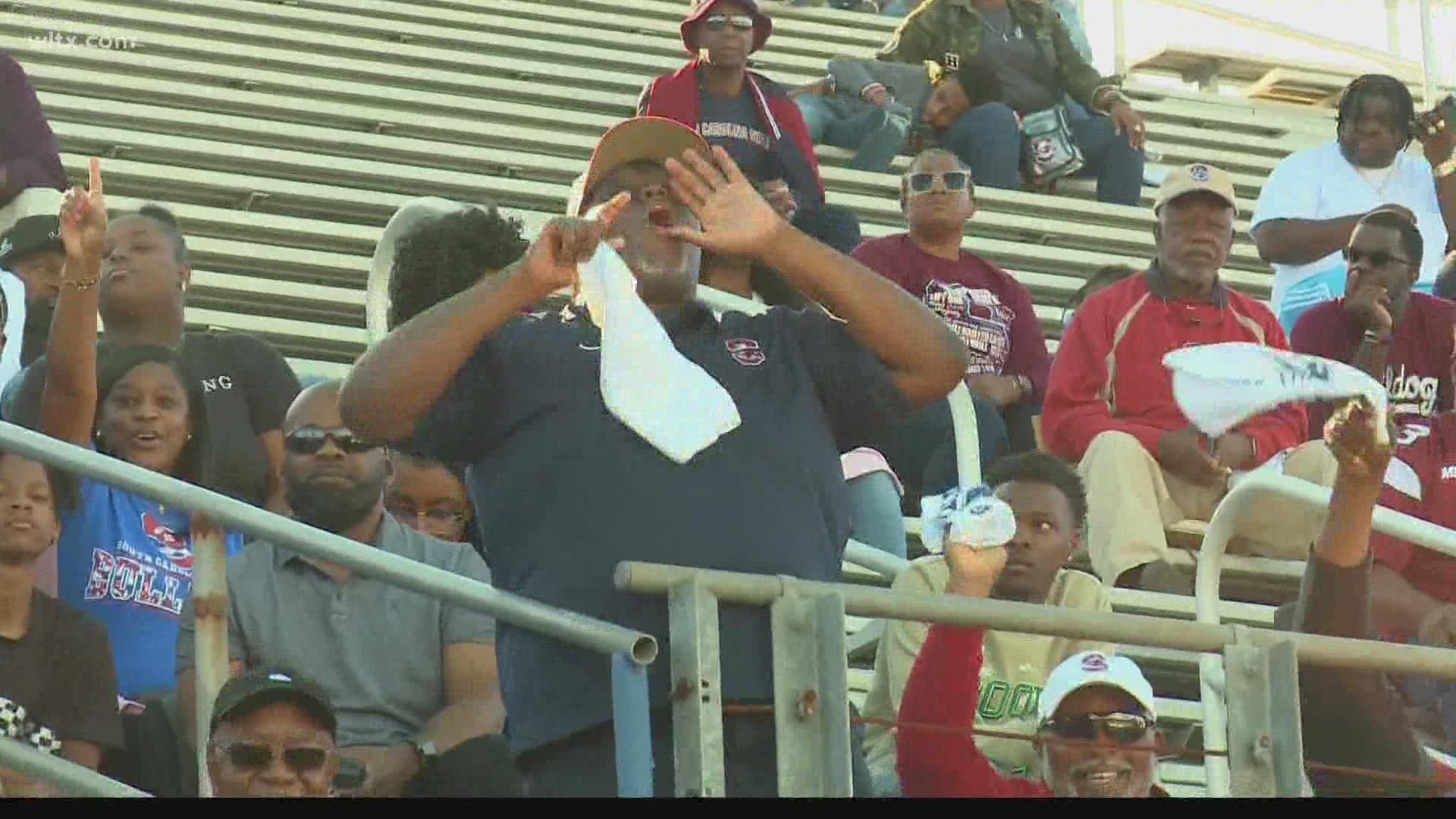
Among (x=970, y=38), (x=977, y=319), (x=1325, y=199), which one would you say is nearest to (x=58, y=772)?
(x=977, y=319)

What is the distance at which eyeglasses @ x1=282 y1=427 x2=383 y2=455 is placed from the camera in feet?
19.9

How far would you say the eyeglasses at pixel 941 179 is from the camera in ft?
28.1

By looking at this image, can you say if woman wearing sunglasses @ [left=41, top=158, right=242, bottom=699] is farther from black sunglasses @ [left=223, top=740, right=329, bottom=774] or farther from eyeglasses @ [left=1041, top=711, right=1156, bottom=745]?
eyeglasses @ [left=1041, top=711, right=1156, bottom=745]

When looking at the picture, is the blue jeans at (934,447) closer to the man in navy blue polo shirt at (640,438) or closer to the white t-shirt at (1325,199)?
the white t-shirt at (1325,199)

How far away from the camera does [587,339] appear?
465cm

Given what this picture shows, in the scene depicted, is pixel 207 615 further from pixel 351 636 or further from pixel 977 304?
pixel 977 304

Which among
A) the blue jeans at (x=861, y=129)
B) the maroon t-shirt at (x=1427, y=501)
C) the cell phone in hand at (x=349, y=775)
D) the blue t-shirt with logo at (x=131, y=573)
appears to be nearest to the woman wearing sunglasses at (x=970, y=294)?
the maroon t-shirt at (x=1427, y=501)

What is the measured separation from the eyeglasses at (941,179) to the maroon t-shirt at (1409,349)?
963 mm

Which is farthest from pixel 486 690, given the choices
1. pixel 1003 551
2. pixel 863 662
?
Answer: pixel 863 662

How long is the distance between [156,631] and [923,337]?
1.92 metres

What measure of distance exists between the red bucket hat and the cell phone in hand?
15.8 ft

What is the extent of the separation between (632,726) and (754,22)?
5.85m

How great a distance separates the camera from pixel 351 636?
18.4 ft
